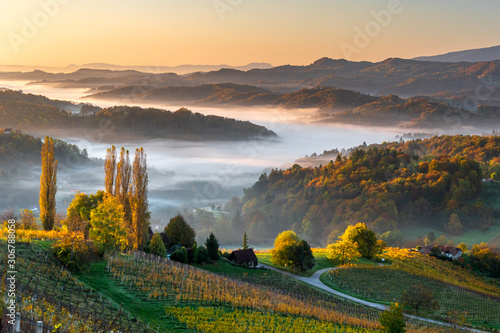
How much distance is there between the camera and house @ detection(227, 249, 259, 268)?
65.5 m

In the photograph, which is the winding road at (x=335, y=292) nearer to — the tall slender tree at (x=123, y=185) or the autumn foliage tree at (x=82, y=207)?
the tall slender tree at (x=123, y=185)

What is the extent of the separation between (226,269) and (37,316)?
40.8m

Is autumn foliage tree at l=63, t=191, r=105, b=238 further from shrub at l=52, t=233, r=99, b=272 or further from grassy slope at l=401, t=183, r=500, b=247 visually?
grassy slope at l=401, t=183, r=500, b=247

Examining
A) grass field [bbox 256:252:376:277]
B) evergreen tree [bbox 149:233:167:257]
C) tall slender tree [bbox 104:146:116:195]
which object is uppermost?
tall slender tree [bbox 104:146:116:195]

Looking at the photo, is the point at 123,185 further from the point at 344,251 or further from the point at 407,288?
the point at 344,251

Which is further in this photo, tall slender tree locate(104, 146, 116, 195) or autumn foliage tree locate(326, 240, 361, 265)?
autumn foliage tree locate(326, 240, 361, 265)

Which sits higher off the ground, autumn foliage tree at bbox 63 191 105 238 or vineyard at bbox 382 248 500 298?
autumn foliage tree at bbox 63 191 105 238

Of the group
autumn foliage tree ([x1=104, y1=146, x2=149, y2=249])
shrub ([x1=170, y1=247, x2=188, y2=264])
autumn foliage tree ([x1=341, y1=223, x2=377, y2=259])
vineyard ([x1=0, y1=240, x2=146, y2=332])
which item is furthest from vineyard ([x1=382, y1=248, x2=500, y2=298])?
vineyard ([x1=0, y1=240, x2=146, y2=332])

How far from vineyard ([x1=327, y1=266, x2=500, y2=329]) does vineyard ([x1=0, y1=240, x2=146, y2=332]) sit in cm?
3759

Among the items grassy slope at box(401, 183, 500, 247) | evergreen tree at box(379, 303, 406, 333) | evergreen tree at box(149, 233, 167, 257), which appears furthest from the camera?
grassy slope at box(401, 183, 500, 247)

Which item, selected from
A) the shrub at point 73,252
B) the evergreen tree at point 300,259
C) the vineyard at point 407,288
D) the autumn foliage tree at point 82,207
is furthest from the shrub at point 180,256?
the evergreen tree at point 300,259

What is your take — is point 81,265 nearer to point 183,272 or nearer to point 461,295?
point 183,272

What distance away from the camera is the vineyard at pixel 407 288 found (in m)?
54.6

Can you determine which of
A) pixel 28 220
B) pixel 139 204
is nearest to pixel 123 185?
pixel 139 204
